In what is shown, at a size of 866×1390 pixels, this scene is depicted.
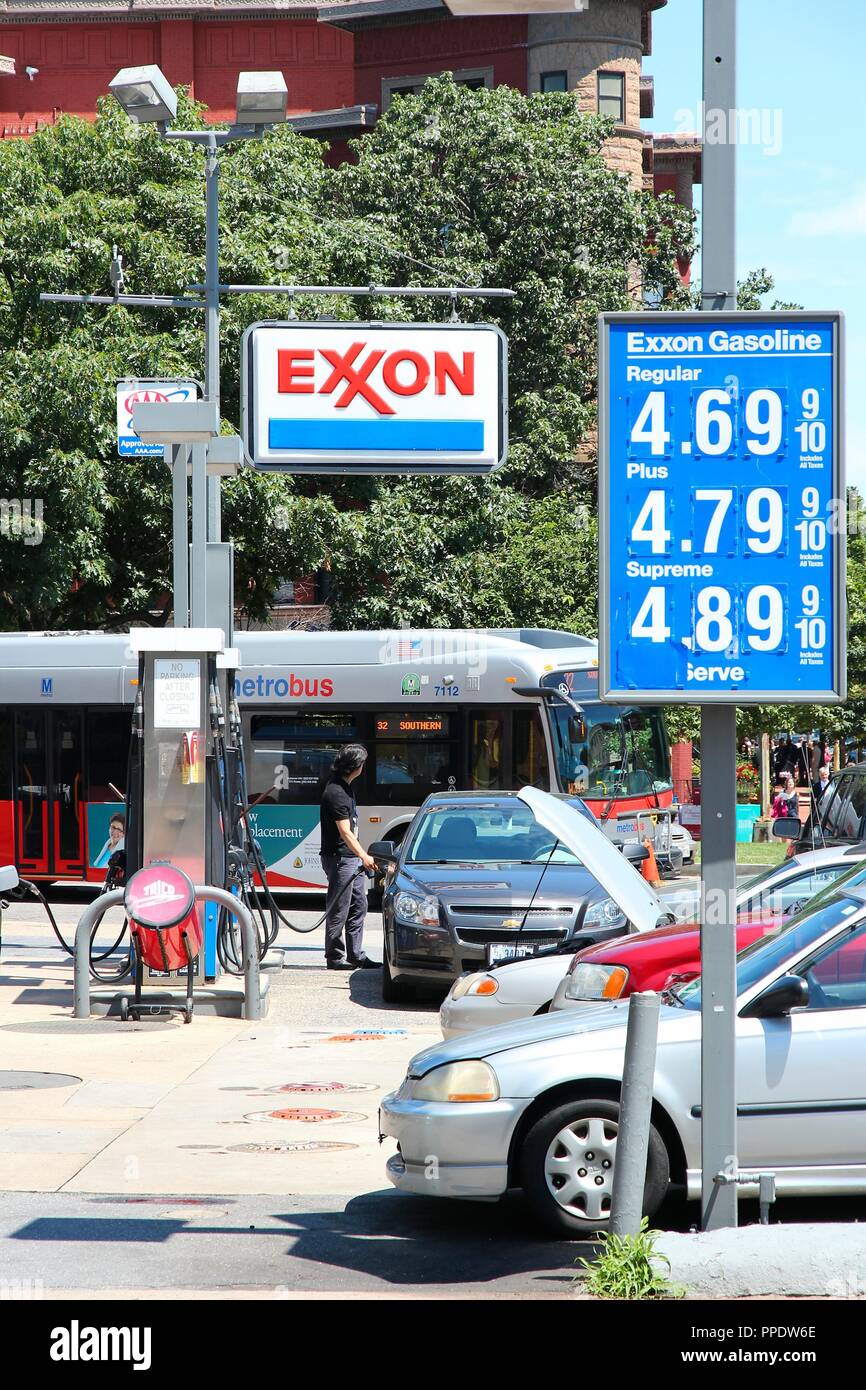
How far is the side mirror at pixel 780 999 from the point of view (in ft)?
20.4

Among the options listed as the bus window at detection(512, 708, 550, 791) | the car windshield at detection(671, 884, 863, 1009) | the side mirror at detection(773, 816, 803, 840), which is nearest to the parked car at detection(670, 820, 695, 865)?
the bus window at detection(512, 708, 550, 791)

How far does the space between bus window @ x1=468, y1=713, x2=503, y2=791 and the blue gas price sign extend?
48.2ft

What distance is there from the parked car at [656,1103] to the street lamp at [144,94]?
1156 cm

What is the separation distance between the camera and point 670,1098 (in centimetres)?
625

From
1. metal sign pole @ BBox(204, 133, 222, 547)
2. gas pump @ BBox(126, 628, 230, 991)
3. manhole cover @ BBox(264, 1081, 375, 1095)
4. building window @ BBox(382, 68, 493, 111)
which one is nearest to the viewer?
manhole cover @ BBox(264, 1081, 375, 1095)

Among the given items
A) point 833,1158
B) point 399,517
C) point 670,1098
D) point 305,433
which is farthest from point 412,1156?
point 399,517

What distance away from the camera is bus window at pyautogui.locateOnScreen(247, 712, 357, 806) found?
2103 centimetres

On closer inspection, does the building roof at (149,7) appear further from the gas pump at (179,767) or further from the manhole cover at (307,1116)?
the manhole cover at (307,1116)

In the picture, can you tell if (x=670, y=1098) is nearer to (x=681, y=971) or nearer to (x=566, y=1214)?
(x=566, y=1214)

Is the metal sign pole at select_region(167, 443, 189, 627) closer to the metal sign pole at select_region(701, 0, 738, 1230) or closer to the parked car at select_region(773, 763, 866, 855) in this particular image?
the parked car at select_region(773, 763, 866, 855)

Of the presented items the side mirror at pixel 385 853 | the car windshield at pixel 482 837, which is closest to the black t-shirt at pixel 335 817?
the side mirror at pixel 385 853

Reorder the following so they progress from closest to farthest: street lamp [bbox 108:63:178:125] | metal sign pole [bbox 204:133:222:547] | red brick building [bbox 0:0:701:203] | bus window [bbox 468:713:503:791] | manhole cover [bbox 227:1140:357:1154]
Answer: manhole cover [bbox 227:1140:357:1154] → street lamp [bbox 108:63:178:125] → metal sign pole [bbox 204:133:222:547] → bus window [bbox 468:713:503:791] → red brick building [bbox 0:0:701:203]

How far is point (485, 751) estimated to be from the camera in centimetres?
2045

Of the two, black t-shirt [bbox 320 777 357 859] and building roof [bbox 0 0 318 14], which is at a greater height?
building roof [bbox 0 0 318 14]
